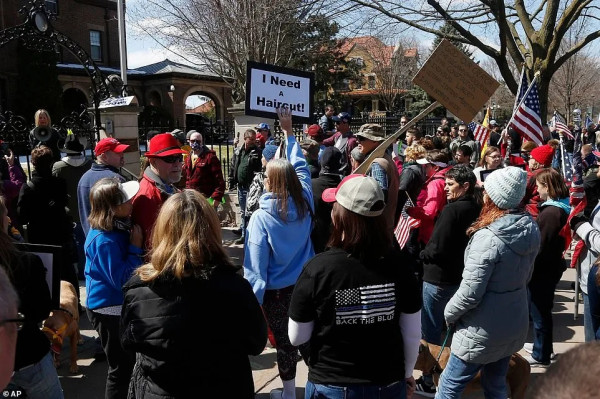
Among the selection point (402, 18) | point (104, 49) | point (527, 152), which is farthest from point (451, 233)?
point (104, 49)

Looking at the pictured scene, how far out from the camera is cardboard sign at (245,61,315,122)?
5004 millimetres

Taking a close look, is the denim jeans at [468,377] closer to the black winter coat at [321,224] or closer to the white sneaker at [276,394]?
the white sneaker at [276,394]

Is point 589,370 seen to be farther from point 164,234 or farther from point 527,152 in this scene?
point 527,152

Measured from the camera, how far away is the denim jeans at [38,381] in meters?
2.62

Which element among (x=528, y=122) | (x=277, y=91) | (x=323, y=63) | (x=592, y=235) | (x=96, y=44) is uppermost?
(x=96, y=44)

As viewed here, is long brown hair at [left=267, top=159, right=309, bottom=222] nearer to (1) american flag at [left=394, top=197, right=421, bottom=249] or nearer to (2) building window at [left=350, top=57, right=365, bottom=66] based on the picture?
(1) american flag at [left=394, top=197, right=421, bottom=249]

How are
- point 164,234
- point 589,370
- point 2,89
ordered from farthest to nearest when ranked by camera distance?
point 2,89, point 164,234, point 589,370

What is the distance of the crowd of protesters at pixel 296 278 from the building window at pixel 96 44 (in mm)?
35289

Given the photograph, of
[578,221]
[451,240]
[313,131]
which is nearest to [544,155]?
[578,221]

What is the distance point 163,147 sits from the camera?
4020 millimetres

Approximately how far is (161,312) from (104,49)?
39.5 metres

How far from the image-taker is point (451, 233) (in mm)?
4023

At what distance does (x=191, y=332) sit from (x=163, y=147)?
6.79ft

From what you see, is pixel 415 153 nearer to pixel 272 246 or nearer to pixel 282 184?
pixel 282 184
